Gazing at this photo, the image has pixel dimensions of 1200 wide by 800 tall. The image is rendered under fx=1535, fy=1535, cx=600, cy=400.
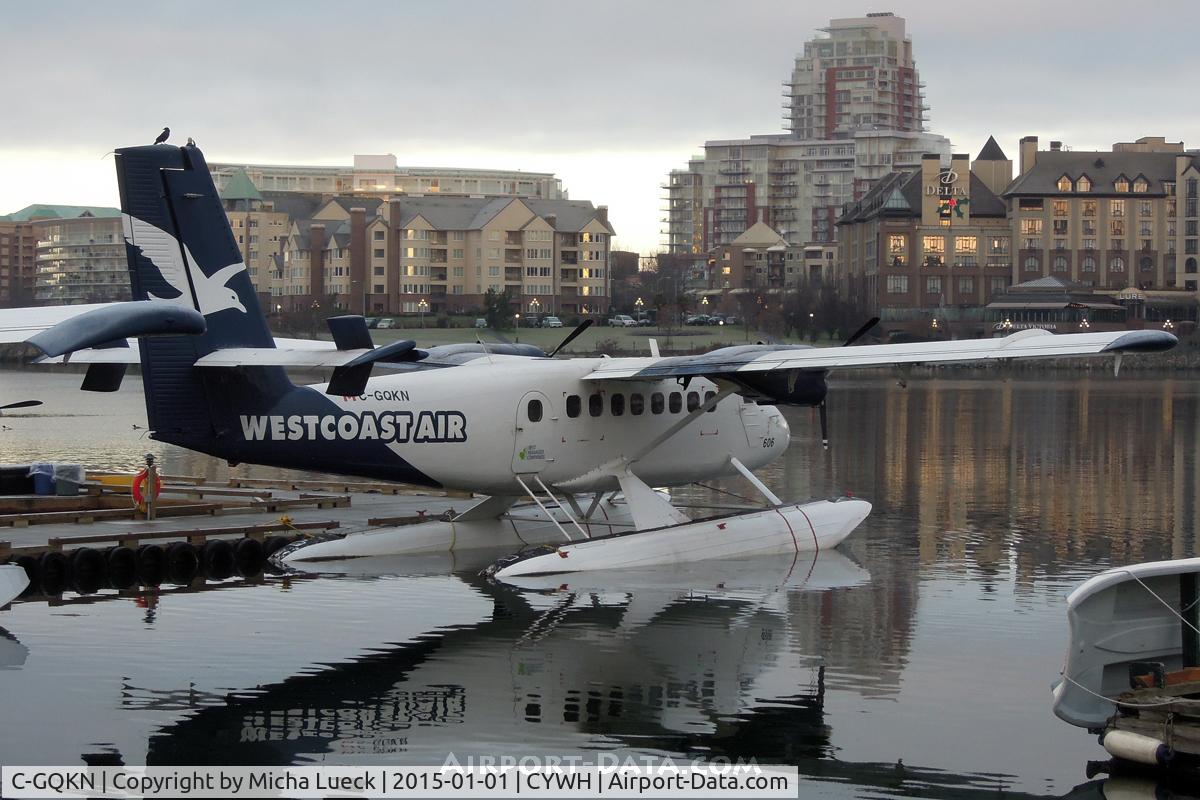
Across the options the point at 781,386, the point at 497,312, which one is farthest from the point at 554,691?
the point at 497,312

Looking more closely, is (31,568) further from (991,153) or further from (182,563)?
(991,153)

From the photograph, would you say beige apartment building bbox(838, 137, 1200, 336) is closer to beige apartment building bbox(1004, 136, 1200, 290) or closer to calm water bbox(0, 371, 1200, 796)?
beige apartment building bbox(1004, 136, 1200, 290)

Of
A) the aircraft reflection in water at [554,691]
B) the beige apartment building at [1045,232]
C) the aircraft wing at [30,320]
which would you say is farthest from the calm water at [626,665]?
the beige apartment building at [1045,232]

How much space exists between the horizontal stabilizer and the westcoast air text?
9478 mm

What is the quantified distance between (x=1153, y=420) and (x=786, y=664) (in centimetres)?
4487

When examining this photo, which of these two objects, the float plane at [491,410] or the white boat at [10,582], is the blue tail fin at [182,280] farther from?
the white boat at [10,582]

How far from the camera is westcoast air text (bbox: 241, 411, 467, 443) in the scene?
63.2 ft

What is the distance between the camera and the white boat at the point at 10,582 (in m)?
15.6

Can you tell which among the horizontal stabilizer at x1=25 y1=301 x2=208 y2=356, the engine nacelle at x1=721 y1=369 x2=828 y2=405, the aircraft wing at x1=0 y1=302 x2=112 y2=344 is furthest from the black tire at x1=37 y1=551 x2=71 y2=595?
the horizontal stabilizer at x1=25 y1=301 x2=208 y2=356

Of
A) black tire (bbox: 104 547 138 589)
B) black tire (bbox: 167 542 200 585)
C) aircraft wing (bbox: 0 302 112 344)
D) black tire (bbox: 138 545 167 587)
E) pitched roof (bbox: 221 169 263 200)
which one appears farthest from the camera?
pitched roof (bbox: 221 169 263 200)

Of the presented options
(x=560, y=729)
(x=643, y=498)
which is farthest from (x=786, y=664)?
(x=643, y=498)

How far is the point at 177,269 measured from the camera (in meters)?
18.9

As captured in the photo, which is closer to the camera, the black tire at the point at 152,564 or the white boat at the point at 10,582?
the white boat at the point at 10,582

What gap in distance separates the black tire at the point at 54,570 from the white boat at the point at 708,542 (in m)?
5.32
